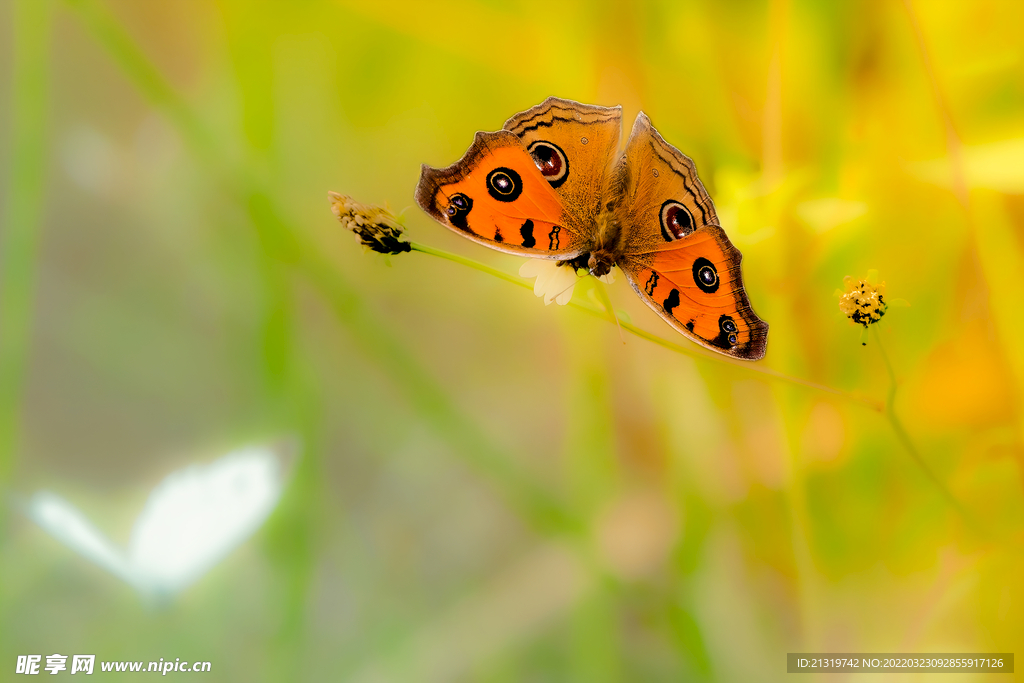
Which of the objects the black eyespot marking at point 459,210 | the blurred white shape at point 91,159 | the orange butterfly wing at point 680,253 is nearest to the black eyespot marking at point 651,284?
the orange butterfly wing at point 680,253

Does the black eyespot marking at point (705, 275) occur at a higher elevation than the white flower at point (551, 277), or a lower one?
lower

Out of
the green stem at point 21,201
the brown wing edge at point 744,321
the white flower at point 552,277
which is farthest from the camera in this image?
the green stem at point 21,201

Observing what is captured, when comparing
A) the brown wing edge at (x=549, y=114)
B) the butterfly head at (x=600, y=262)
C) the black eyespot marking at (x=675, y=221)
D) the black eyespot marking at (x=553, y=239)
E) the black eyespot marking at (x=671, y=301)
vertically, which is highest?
the brown wing edge at (x=549, y=114)

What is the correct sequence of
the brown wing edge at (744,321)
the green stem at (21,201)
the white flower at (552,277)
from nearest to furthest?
the brown wing edge at (744,321) → the white flower at (552,277) → the green stem at (21,201)

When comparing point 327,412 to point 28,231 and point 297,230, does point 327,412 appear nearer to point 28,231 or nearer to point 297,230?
point 297,230

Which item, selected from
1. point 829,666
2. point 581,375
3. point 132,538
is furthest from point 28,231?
point 829,666

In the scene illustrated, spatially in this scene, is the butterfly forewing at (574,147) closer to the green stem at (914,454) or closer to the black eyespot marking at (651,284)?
the black eyespot marking at (651,284)

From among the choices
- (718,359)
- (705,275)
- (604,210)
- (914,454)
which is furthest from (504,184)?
(914,454)
